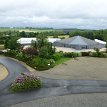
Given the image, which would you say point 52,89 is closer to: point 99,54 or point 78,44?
point 99,54

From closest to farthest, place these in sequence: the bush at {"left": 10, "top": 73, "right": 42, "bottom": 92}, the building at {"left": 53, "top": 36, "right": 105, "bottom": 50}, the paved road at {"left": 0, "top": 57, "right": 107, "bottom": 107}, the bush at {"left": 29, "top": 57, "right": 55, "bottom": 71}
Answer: the paved road at {"left": 0, "top": 57, "right": 107, "bottom": 107}, the bush at {"left": 10, "top": 73, "right": 42, "bottom": 92}, the bush at {"left": 29, "top": 57, "right": 55, "bottom": 71}, the building at {"left": 53, "top": 36, "right": 105, "bottom": 50}

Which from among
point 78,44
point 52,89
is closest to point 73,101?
point 52,89

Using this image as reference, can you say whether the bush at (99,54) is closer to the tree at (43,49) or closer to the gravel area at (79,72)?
the tree at (43,49)

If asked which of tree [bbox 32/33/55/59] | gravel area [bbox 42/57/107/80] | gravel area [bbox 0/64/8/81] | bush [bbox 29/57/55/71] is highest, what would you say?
tree [bbox 32/33/55/59]

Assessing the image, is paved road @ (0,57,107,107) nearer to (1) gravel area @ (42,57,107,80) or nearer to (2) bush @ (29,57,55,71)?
(1) gravel area @ (42,57,107,80)

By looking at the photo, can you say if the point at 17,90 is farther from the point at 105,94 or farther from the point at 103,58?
the point at 103,58

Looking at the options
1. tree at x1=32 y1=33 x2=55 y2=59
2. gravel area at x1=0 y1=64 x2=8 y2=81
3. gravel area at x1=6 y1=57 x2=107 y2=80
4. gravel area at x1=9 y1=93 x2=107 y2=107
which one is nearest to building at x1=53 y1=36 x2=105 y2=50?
tree at x1=32 y1=33 x2=55 y2=59

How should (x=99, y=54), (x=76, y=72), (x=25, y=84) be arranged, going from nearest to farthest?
(x=25, y=84) → (x=76, y=72) → (x=99, y=54)

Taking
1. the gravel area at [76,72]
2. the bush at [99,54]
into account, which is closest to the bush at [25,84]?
the gravel area at [76,72]

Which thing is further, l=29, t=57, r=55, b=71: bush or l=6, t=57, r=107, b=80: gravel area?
l=29, t=57, r=55, b=71: bush

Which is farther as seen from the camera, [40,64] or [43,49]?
[43,49]
